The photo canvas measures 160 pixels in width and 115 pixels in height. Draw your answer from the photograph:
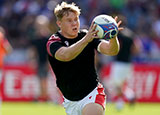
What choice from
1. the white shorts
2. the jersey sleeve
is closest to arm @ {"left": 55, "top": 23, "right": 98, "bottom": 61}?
the jersey sleeve

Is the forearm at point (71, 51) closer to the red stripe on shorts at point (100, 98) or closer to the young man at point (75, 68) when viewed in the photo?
the young man at point (75, 68)

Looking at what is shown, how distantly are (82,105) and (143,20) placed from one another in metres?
14.9

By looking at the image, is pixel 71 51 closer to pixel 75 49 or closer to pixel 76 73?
pixel 75 49

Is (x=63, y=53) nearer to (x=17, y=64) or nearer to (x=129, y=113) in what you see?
(x=129, y=113)

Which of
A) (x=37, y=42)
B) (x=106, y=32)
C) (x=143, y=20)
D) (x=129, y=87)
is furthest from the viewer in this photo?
(x=143, y=20)

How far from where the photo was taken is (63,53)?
7129 mm

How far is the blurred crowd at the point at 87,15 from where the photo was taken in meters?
20.9

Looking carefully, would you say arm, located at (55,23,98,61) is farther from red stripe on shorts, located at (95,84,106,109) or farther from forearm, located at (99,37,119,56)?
red stripe on shorts, located at (95,84,106,109)

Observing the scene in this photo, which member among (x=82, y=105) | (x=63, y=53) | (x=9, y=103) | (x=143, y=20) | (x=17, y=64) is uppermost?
(x=143, y=20)

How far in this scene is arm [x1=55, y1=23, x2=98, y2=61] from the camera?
678cm

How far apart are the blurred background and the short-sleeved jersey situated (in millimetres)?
6074

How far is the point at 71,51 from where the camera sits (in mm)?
6980

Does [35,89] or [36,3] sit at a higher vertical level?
[36,3]

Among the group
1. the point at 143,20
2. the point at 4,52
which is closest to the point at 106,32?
the point at 4,52
